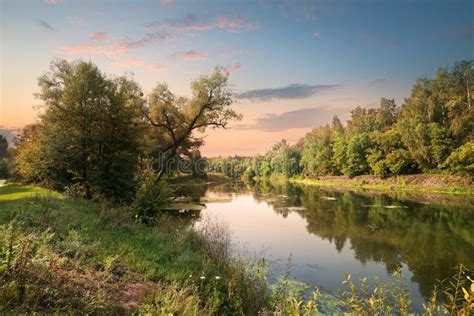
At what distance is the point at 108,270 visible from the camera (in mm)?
6980

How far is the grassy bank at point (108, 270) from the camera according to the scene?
4.91 metres

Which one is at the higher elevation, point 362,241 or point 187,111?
point 187,111

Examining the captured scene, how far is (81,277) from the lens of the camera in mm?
6074

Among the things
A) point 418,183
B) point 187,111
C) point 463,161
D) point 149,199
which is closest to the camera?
point 149,199

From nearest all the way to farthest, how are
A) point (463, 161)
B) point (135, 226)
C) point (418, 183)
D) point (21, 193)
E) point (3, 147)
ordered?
point (135, 226) < point (21, 193) < point (463, 161) < point (418, 183) < point (3, 147)

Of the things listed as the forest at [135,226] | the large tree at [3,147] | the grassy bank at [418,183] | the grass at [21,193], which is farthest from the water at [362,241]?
the large tree at [3,147]

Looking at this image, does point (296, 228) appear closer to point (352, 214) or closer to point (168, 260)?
point (352, 214)

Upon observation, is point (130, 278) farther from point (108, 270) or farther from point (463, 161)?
point (463, 161)

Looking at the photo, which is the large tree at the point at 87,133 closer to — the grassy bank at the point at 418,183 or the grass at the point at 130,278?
the grass at the point at 130,278

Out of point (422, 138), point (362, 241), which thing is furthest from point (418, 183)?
point (362, 241)

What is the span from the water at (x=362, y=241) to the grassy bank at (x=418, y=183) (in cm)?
1370

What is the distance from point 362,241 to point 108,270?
1439 centimetres

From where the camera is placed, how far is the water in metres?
12.3

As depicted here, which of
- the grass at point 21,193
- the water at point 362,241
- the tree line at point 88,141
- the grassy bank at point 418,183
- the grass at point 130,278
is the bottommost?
the water at point 362,241
